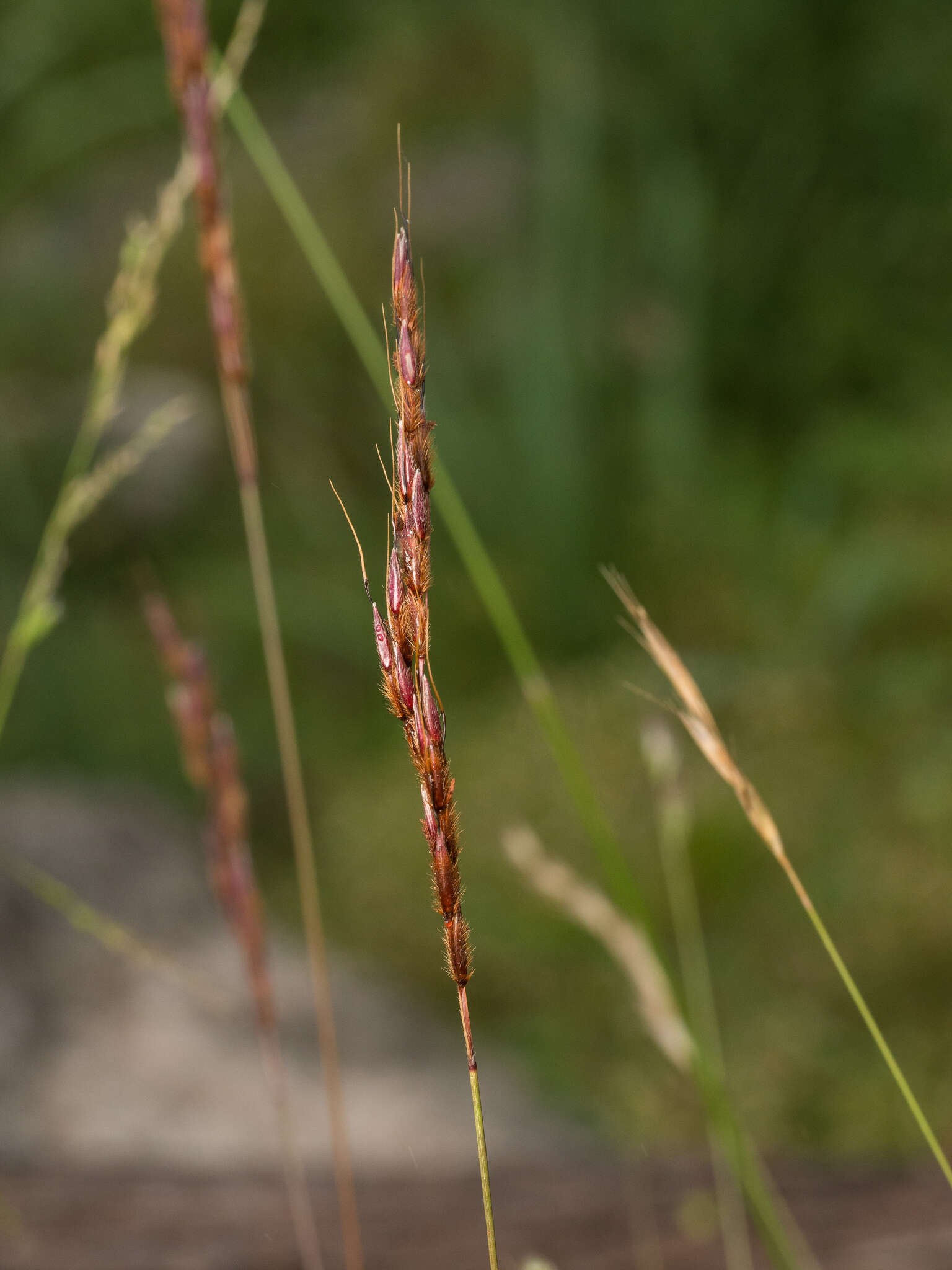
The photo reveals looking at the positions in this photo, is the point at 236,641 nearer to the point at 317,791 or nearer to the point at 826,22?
the point at 317,791

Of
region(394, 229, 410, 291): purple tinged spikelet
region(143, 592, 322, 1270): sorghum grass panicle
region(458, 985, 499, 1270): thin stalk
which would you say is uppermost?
region(143, 592, 322, 1270): sorghum grass panicle

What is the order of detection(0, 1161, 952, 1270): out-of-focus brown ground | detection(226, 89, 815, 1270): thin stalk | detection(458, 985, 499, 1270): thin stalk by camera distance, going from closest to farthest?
detection(458, 985, 499, 1270): thin stalk < detection(226, 89, 815, 1270): thin stalk < detection(0, 1161, 952, 1270): out-of-focus brown ground

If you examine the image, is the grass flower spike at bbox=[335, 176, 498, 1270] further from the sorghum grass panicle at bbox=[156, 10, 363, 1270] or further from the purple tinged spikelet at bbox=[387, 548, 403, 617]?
the sorghum grass panicle at bbox=[156, 10, 363, 1270]

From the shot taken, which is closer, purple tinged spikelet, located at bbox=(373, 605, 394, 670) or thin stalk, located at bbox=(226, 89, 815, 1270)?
purple tinged spikelet, located at bbox=(373, 605, 394, 670)

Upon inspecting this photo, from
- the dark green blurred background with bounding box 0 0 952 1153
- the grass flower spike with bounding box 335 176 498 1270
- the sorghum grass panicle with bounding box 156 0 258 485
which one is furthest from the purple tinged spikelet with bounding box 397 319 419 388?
the dark green blurred background with bounding box 0 0 952 1153

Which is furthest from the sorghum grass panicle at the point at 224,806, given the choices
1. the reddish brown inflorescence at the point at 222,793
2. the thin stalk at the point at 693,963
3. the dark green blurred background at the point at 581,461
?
the dark green blurred background at the point at 581,461

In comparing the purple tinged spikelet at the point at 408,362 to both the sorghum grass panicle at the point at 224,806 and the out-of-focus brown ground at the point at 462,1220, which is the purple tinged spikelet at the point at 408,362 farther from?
the out-of-focus brown ground at the point at 462,1220
